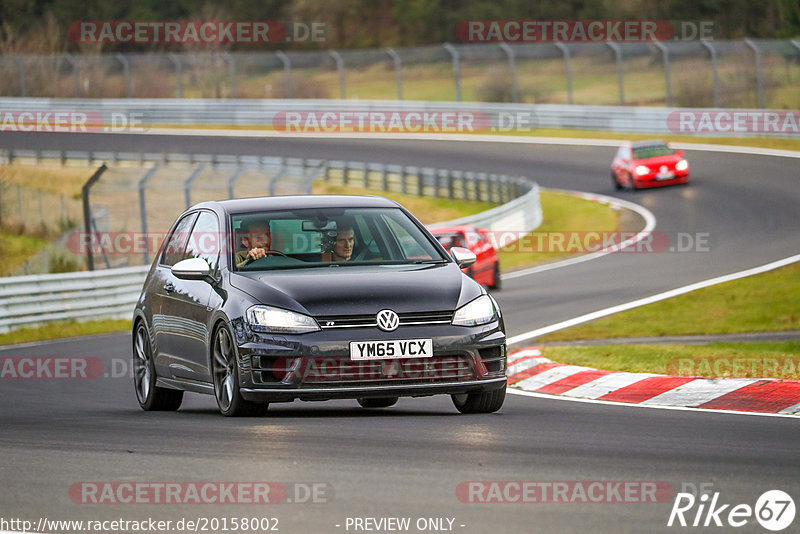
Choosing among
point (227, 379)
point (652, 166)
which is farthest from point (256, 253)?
point (652, 166)

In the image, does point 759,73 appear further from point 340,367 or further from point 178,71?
point 340,367

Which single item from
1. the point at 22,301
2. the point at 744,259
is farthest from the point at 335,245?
the point at 744,259

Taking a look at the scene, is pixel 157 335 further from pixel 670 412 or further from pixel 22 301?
pixel 22 301

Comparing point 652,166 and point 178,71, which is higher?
point 178,71

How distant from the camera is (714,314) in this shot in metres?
19.9

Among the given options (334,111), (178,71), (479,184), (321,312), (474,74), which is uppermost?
(321,312)

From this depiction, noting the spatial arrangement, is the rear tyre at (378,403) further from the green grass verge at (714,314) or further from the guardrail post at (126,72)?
the guardrail post at (126,72)

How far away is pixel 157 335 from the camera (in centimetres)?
1101

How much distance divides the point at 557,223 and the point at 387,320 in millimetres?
27101

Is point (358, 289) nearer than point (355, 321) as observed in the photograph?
No

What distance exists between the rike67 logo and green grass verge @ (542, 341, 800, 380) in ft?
17.7

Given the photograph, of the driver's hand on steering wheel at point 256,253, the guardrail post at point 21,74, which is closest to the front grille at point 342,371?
the driver's hand on steering wheel at point 256,253

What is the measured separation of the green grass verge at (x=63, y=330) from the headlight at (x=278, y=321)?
1305 cm

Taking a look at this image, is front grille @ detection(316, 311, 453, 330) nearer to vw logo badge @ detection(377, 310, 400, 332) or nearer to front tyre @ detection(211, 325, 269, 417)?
vw logo badge @ detection(377, 310, 400, 332)
